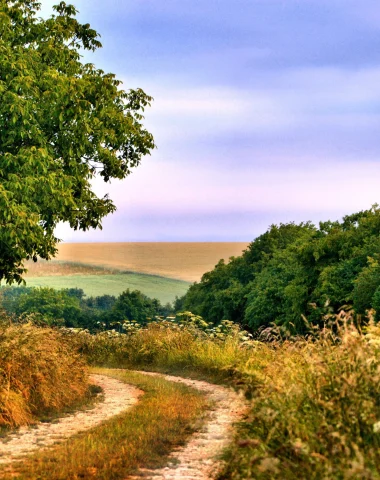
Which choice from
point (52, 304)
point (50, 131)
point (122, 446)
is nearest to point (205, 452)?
point (122, 446)

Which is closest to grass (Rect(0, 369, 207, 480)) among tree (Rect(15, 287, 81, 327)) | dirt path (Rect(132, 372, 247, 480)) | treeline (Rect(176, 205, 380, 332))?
dirt path (Rect(132, 372, 247, 480))

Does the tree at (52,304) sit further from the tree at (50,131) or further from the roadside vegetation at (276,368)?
the tree at (50,131)

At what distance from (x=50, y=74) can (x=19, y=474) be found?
11.1 metres

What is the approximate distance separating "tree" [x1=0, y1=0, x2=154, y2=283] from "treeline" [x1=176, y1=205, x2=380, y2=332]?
39.9 ft

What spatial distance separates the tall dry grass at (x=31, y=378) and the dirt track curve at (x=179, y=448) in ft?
1.85

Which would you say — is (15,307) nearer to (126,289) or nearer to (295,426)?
(126,289)

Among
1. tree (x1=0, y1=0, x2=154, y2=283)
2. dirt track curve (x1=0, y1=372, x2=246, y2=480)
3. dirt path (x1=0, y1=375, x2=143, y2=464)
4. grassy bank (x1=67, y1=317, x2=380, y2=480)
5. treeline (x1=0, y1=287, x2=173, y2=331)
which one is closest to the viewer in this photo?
grassy bank (x1=67, y1=317, x2=380, y2=480)

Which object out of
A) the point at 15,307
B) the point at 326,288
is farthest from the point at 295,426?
the point at 15,307

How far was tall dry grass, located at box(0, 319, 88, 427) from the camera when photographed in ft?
39.0

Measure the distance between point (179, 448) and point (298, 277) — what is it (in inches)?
1464

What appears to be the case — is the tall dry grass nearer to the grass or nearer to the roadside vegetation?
the roadside vegetation

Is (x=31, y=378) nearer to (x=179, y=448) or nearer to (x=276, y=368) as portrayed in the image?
(x=179, y=448)

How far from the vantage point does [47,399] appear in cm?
1281

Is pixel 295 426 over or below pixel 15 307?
over
